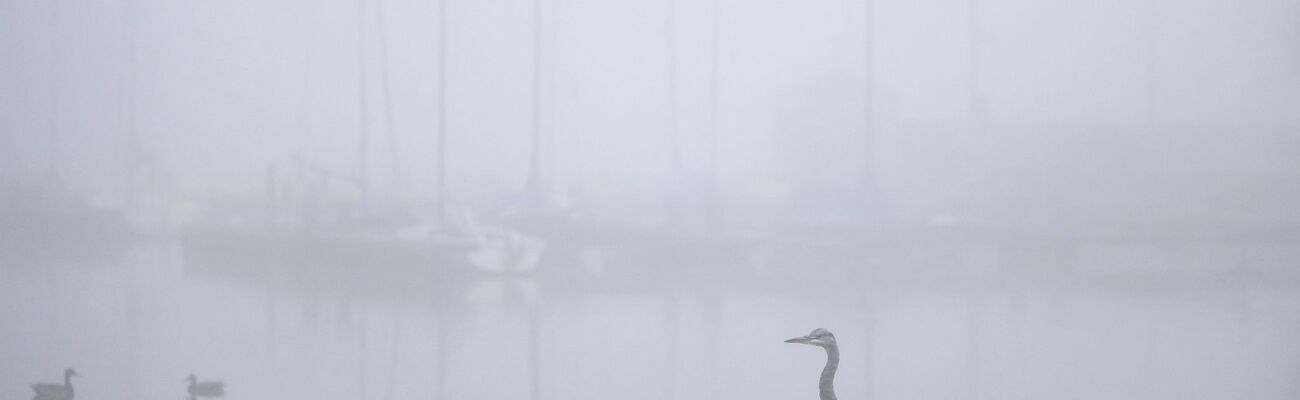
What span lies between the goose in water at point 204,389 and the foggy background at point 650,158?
270 cm

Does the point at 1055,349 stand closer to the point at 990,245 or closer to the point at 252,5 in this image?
the point at 990,245

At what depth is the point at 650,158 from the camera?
384 inches

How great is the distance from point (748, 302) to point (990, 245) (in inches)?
73.0

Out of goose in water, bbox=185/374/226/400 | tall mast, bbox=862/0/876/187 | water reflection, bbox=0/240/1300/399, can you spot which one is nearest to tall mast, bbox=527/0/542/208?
water reflection, bbox=0/240/1300/399

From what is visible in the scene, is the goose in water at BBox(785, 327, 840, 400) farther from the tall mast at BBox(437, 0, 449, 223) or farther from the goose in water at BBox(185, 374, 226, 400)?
the tall mast at BBox(437, 0, 449, 223)

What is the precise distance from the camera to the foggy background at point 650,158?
361 inches

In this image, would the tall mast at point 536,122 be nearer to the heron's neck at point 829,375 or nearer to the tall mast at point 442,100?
the tall mast at point 442,100

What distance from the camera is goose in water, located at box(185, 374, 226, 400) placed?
5867 mm

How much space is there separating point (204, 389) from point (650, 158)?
446cm

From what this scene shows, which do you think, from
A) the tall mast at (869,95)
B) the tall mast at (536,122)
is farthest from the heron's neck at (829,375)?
the tall mast at (536,122)

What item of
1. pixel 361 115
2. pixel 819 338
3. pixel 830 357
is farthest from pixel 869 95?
pixel 819 338

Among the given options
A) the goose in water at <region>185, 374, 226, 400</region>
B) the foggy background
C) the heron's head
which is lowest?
the goose in water at <region>185, 374, 226, 400</region>

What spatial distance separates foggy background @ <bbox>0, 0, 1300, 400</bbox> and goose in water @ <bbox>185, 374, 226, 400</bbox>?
8.86 feet

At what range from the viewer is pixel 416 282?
374 inches
